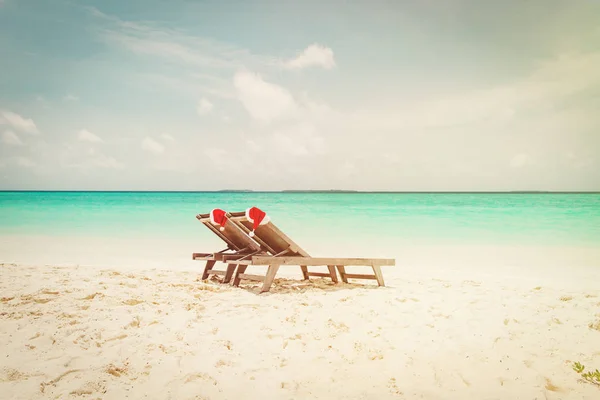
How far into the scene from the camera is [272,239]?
20.8 ft

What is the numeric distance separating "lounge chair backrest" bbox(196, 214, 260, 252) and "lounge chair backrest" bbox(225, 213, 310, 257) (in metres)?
0.13

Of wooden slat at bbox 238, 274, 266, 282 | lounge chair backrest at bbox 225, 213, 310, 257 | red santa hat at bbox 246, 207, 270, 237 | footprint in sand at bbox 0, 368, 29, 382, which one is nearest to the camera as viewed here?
footprint in sand at bbox 0, 368, 29, 382

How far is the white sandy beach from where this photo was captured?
10.7 feet

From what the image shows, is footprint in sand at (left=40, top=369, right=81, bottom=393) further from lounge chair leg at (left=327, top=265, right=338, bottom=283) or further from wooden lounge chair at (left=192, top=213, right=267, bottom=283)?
lounge chair leg at (left=327, top=265, right=338, bottom=283)

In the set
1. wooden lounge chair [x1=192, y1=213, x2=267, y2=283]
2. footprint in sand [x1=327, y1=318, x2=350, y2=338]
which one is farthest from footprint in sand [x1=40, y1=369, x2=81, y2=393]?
wooden lounge chair [x1=192, y1=213, x2=267, y2=283]

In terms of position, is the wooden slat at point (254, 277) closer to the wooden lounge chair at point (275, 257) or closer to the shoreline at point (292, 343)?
the wooden lounge chair at point (275, 257)

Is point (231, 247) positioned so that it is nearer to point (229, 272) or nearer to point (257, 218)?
point (229, 272)

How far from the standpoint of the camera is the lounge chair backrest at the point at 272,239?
20.1 ft

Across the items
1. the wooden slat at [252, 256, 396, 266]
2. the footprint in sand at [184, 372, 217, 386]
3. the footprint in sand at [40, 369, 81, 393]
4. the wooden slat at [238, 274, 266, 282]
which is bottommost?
the footprint in sand at [184, 372, 217, 386]

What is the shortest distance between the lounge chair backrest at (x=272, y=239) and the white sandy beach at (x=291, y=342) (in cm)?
60

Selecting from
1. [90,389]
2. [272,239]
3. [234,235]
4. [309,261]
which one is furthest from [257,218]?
[90,389]

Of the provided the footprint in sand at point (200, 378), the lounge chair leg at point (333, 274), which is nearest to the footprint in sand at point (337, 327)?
the footprint in sand at point (200, 378)

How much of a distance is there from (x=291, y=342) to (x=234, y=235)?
2.96 meters

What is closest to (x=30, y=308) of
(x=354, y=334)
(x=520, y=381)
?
(x=354, y=334)
